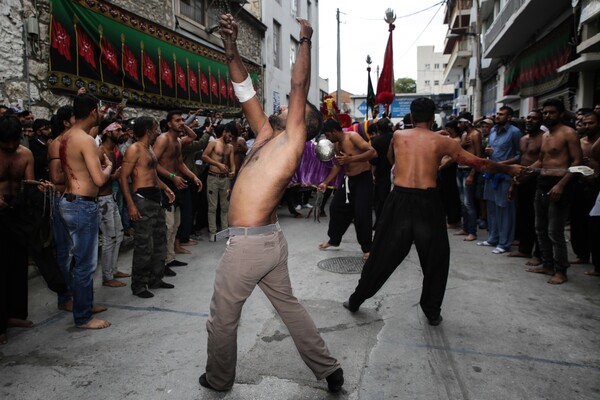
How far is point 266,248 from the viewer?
2.56m

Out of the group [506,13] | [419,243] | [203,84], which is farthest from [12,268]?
[506,13]

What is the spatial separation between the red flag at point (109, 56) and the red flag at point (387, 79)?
609cm

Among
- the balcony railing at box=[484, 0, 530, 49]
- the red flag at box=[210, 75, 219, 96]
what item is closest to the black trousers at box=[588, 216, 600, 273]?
the balcony railing at box=[484, 0, 530, 49]

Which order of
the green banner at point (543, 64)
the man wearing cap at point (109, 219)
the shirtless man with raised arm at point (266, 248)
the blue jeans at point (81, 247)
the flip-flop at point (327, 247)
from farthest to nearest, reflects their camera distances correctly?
→ the green banner at point (543, 64) → the flip-flop at point (327, 247) → the man wearing cap at point (109, 219) → the blue jeans at point (81, 247) → the shirtless man with raised arm at point (266, 248)

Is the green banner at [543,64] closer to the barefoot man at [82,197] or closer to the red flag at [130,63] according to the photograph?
the red flag at [130,63]

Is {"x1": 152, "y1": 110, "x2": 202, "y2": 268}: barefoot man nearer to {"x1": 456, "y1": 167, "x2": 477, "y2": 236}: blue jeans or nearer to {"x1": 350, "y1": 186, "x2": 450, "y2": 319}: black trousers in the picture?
{"x1": 350, "y1": 186, "x2": 450, "y2": 319}: black trousers

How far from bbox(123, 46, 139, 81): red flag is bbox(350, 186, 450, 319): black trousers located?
285 inches

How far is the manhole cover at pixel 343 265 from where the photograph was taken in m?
5.42

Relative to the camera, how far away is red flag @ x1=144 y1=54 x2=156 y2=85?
9.57 meters

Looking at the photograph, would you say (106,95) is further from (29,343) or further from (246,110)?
(246,110)

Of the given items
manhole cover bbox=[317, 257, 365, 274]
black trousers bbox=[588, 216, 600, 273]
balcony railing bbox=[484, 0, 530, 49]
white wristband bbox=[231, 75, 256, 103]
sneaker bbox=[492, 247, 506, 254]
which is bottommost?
manhole cover bbox=[317, 257, 365, 274]

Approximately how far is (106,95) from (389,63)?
6764 mm

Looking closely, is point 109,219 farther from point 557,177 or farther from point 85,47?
point 557,177

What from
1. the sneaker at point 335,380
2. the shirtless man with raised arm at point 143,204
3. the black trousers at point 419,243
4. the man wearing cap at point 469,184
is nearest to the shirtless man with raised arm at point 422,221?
the black trousers at point 419,243
